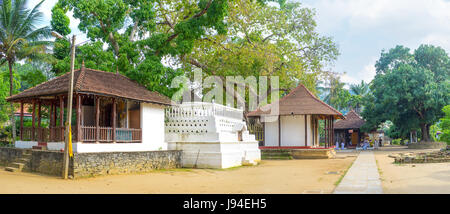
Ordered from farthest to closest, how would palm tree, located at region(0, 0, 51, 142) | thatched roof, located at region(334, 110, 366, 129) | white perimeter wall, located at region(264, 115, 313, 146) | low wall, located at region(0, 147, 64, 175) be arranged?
1. thatched roof, located at region(334, 110, 366, 129)
2. white perimeter wall, located at region(264, 115, 313, 146)
3. palm tree, located at region(0, 0, 51, 142)
4. low wall, located at region(0, 147, 64, 175)

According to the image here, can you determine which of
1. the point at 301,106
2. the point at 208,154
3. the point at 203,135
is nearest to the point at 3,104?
the point at 203,135

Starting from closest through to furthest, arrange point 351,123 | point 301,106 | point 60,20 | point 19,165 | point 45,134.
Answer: point 19,165, point 45,134, point 60,20, point 301,106, point 351,123

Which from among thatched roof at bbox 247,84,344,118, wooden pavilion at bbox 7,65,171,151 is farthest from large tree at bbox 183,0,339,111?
wooden pavilion at bbox 7,65,171,151

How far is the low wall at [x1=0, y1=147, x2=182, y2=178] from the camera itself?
429 inches

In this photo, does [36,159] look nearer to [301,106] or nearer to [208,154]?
[208,154]

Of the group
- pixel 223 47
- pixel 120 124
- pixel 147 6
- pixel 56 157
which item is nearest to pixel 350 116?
pixel 223 47

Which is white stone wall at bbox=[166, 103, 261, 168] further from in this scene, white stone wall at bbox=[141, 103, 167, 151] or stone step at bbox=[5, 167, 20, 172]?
stone step at bbox=[5, 167, 20, 172]

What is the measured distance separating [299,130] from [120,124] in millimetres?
11758

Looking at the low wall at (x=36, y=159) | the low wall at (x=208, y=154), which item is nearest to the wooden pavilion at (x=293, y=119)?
the low wall at (x=208, y=154)

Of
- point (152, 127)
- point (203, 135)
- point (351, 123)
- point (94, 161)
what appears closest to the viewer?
point (94, 161)

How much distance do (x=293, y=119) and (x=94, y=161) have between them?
14.0 m

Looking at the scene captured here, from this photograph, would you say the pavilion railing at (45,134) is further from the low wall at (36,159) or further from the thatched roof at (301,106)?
the thatched roof at (301,106)

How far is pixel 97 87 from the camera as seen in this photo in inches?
476

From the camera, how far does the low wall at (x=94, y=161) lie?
35.8 ft
